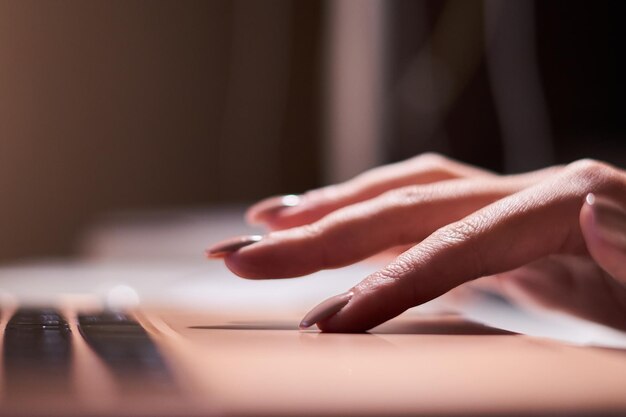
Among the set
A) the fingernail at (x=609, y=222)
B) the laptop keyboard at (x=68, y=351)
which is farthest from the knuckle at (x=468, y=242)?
the laptop keyboard at (x=68, y=351)

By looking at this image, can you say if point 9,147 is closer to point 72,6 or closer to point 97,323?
point 72,6

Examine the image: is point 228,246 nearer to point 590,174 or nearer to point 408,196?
point 408,196

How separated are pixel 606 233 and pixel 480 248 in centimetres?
11

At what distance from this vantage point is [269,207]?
982 millimetres

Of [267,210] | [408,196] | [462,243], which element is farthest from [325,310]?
[267,210]

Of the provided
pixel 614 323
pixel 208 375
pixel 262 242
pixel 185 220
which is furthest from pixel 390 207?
pixel 185 220

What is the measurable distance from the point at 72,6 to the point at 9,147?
549mm

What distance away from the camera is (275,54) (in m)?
2.75

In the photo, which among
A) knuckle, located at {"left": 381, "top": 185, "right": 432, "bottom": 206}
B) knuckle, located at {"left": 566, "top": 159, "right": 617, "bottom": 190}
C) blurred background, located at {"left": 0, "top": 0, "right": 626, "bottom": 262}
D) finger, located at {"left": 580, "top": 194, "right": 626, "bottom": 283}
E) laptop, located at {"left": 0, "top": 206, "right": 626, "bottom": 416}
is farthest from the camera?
blurred background, located at {"left": 0, "top": 0, "right": 626, "bottom": 262}

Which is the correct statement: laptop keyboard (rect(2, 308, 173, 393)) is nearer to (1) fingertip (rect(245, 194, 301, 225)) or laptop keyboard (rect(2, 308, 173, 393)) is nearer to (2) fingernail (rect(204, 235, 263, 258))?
(2) fingernail (rect(204, 235, 263, 258))

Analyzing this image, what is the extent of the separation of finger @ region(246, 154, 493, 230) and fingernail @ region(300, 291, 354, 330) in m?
0.37

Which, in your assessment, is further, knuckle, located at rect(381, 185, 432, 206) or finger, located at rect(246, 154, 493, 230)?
finger, located at rect(246, 154, 493, 230)

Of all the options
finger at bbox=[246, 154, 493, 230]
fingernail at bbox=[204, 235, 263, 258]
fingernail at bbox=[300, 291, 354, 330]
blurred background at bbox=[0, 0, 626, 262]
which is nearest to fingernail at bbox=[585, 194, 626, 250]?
fingernail at bbox=[300, 291, 354, 330]

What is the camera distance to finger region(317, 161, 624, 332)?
2.05ft
